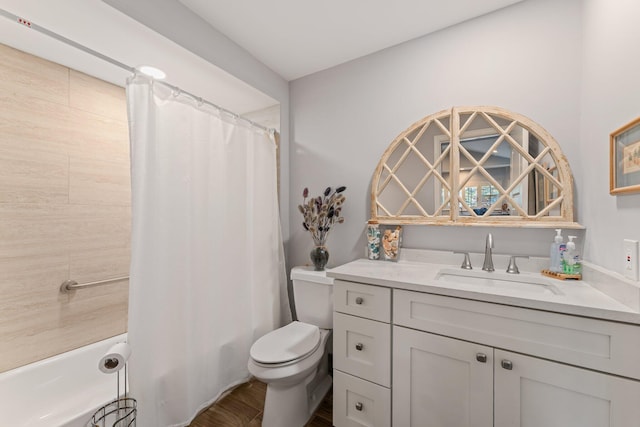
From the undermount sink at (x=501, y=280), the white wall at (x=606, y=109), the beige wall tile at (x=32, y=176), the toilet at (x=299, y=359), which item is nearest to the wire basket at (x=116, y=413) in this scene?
the toilet at (x=299, y=359)

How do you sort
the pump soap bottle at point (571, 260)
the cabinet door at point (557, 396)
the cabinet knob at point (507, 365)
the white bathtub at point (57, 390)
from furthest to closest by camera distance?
the white bathtub at point (57, 390), the pump soap bottle at point (571, 260), the cabinet knob at point (507, 365), the cabinet door at point (557, 396)

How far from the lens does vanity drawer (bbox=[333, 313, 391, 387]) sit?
1.29 metres

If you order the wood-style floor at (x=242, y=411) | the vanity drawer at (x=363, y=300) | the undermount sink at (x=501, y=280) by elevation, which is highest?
the undermount sink at (x=501, y=280)

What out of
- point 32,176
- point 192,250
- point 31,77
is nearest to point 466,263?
point 192,250

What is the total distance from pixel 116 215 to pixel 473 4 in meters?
2.69

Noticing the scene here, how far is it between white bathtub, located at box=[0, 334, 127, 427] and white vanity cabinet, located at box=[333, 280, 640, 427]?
132 cm

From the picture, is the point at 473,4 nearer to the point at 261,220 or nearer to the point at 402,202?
the point at 402,202

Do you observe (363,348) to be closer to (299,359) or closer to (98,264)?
(299,359)

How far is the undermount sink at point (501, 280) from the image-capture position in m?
1.27

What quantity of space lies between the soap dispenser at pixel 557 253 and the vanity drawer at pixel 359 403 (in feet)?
3.41

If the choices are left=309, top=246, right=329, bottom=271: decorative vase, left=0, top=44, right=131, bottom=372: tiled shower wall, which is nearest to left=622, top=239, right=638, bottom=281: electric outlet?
left=309, top=246, right=329, bottom=271: decorative vase

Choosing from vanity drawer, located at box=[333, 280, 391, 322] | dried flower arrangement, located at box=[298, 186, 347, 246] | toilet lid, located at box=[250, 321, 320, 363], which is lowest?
toilet lid, located at box=[250, 321, 320, 363]

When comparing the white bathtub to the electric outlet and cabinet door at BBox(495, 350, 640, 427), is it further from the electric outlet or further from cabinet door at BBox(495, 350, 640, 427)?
the electric outlet

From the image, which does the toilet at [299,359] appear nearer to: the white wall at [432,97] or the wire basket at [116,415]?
the white wall at [432,97]
